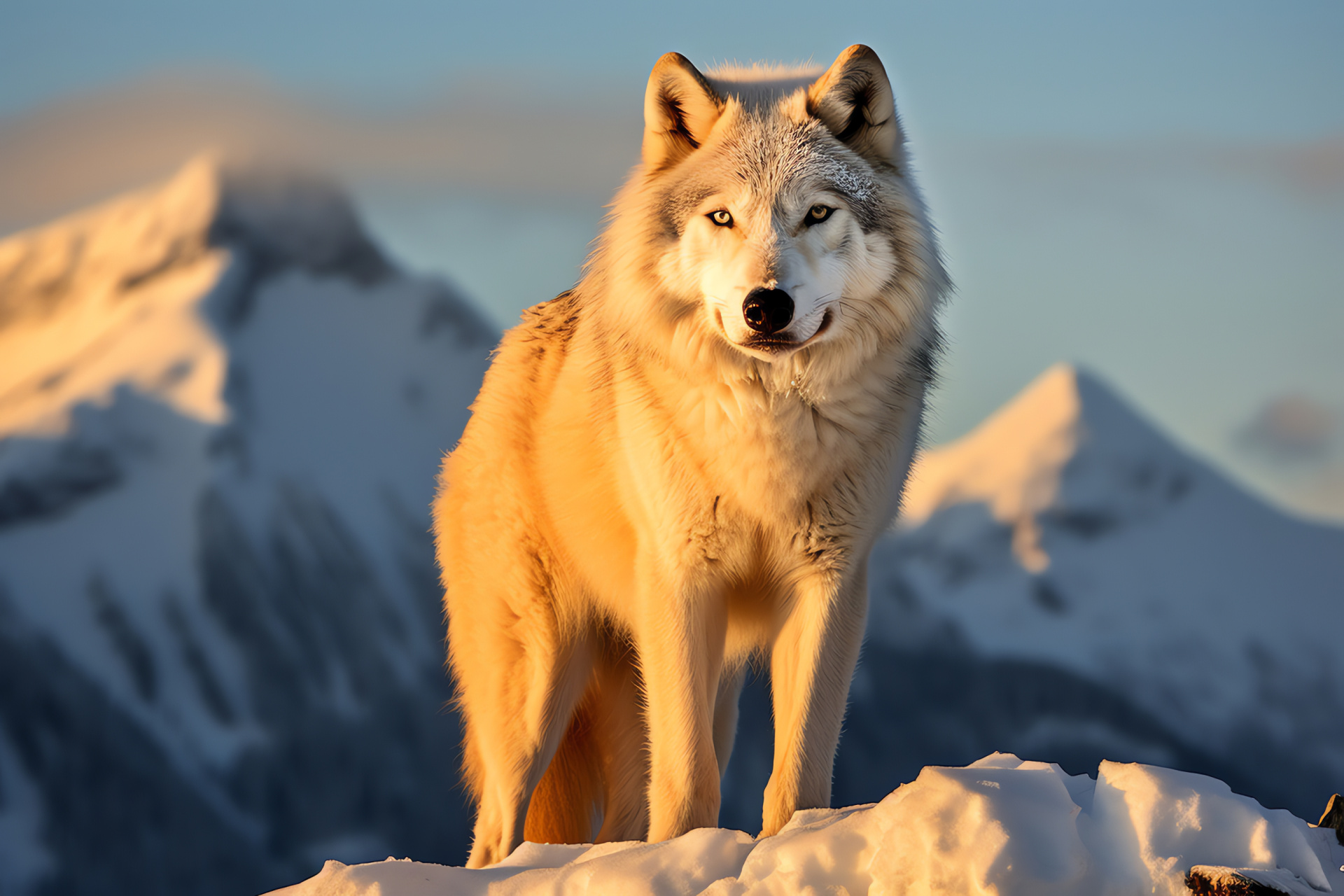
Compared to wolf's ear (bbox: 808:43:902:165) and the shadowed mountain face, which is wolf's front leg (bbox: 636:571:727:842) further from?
the shadowed mountain face

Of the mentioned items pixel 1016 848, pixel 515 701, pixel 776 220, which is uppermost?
pixel 776 220

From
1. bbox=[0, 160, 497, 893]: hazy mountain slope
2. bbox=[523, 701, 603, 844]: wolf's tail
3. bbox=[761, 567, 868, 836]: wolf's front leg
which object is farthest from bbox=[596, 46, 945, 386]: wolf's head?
bbox=[0, 160, 497, 893]: hazy mountain slope

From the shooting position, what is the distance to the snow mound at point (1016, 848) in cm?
248

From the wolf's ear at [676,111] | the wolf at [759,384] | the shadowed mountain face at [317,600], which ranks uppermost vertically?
the wolf's ear at [676,111]

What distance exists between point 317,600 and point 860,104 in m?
69.0

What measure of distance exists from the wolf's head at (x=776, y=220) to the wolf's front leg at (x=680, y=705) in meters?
0.92

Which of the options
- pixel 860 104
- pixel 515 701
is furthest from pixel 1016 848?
pixel 515 701

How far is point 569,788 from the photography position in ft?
17.0

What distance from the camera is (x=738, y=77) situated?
4066mm

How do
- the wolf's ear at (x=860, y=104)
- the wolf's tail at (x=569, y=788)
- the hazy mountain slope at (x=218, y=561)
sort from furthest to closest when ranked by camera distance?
the hazy mountain slope at (x=218, y=561), the wolf's tail at (x=569, y=788), the wolf's ear at (x=860, y=104)

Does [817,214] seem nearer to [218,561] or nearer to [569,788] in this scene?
[569,788]

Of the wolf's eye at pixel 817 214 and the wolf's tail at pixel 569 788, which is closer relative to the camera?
the wolf's eye at pixel 817 214

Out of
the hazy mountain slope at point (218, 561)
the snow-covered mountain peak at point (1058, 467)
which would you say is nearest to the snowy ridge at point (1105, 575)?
the snow-covered mountain peak at point (1058, 467)

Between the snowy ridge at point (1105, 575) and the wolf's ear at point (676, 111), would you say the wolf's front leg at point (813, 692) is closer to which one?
the wolf's ear at point (676, 111)
